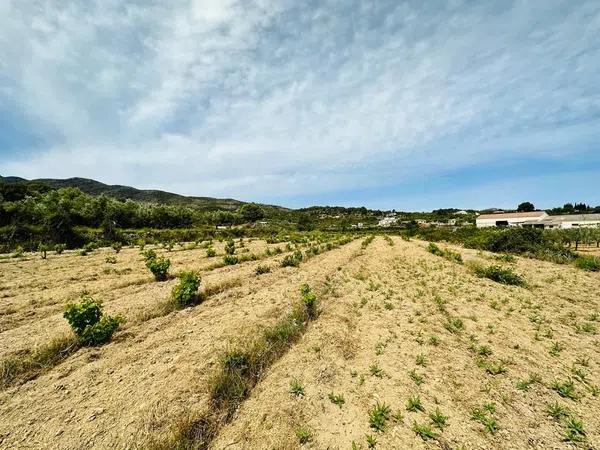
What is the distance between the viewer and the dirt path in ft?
16.3

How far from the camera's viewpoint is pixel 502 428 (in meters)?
5.21

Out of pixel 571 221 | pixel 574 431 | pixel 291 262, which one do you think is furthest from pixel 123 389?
pixel 571 221

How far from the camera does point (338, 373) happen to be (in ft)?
22.8

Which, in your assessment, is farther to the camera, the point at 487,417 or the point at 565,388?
the point at 565,388

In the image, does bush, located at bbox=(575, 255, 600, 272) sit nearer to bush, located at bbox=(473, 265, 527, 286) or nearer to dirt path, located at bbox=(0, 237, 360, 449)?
bush, located at bbox=(473, 265, 527, 286)

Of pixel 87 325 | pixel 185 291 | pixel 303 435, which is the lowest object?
pixel 303 435

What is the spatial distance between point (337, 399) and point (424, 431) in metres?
1.62

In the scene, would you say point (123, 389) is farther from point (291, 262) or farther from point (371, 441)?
point (291, 262)

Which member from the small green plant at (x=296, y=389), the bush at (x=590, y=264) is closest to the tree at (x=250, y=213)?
the bush at (x=590, y=264)

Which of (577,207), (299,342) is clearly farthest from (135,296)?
(577,207)

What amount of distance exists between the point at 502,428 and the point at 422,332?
4.07 metres

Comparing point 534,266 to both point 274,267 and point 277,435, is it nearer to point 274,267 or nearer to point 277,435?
point 274,267

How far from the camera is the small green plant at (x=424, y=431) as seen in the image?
4.98 metres

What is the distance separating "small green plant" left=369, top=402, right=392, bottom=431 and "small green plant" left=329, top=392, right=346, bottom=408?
22.3 inches
